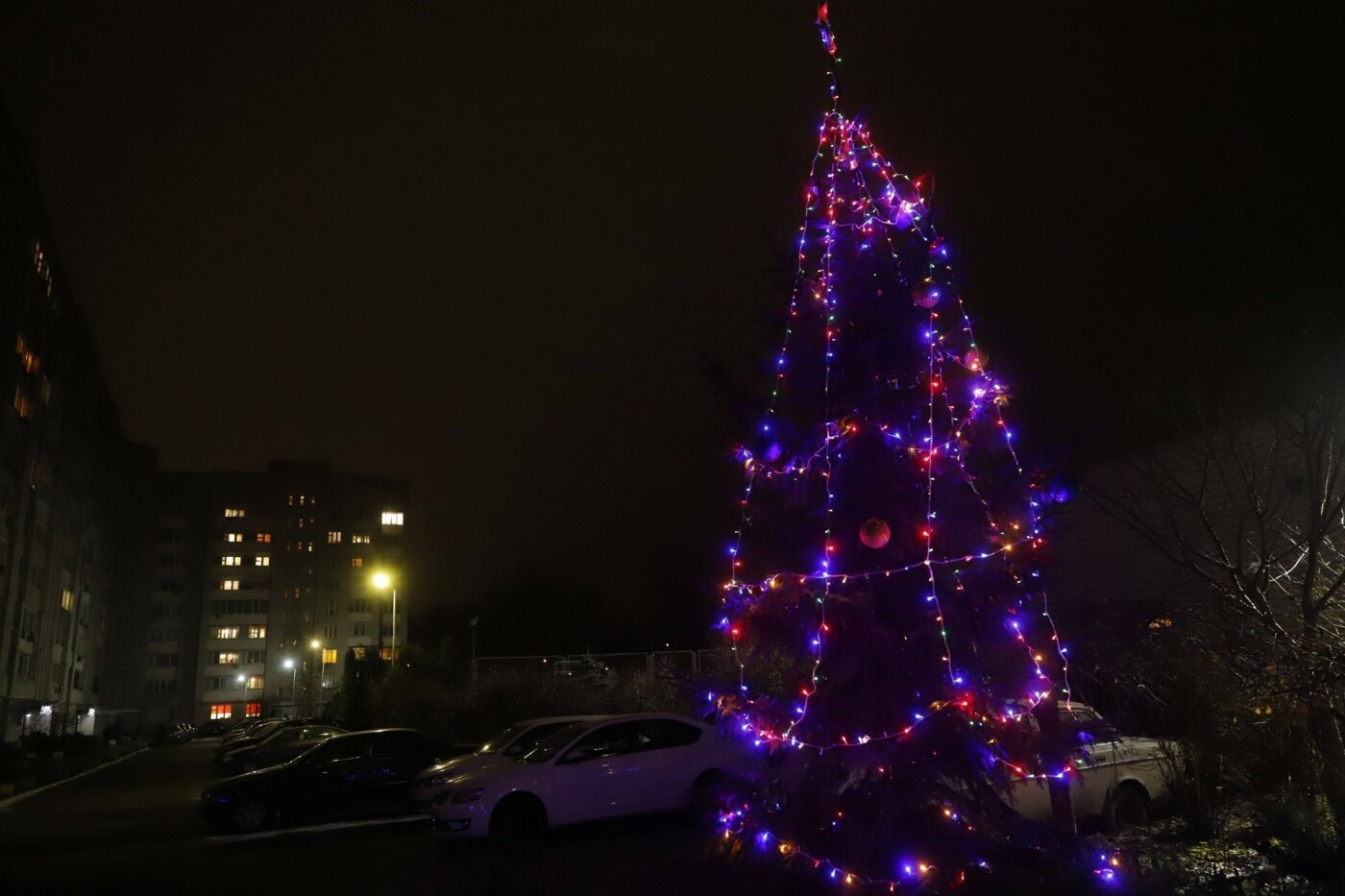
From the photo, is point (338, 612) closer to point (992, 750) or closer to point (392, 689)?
point (392, 689)

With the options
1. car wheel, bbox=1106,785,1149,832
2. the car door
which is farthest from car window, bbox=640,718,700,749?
car wheel, bbox=1106,785,1149,832

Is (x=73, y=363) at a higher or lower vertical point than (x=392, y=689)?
higher

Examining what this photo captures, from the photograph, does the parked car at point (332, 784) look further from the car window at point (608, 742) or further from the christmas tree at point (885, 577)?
the christmas tree at point (885, 577)

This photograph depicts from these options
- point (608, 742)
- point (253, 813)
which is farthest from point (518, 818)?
point (253, 813)

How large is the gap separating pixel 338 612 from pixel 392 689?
239 feet

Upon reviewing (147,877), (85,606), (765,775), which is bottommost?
(147,877)

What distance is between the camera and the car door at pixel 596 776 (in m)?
11.7

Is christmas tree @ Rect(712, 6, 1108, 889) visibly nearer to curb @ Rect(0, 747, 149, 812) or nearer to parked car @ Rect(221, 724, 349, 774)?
curb @ Rect(0, 747, 149, 812)

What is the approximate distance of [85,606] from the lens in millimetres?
62531

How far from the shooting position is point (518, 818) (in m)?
11.6

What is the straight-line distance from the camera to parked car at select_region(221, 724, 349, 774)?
2686 centimetres

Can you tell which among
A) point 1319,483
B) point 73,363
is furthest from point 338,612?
point 1319,483

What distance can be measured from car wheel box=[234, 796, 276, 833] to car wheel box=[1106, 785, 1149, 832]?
A: 11.9m

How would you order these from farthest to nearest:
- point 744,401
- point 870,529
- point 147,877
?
point 147,877 → point 744,401 → point 870,529
